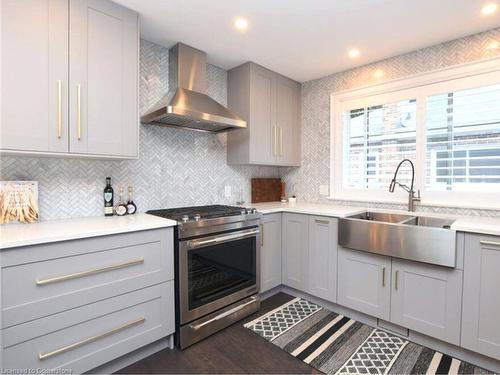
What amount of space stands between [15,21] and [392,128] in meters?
2.99

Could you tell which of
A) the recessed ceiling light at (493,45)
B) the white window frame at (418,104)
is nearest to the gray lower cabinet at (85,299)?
the white window frame at (418,104)

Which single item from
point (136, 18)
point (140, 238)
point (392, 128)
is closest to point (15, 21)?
point (136, 18)

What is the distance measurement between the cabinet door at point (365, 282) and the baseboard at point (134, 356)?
146 cm

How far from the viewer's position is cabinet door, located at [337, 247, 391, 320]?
6.79 ft

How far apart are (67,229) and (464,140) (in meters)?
3.05

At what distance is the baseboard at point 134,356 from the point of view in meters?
1.63

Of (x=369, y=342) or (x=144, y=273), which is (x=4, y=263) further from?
(x=369, y=342)

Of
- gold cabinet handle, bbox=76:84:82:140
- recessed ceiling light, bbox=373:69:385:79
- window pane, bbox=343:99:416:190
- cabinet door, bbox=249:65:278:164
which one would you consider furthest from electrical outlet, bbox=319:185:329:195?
gold cabinet handle, bbox=76:84:82:140

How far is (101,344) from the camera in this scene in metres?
1.55

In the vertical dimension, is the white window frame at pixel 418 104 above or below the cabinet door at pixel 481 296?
above

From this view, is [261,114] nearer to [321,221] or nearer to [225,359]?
[321,221]

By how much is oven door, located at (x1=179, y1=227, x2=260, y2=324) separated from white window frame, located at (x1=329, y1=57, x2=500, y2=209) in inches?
51.7

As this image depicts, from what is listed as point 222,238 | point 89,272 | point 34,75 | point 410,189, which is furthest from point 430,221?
point 34,75

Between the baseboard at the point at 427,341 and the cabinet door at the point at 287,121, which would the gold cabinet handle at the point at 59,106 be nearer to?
the cabinet door at the point at 287,121
